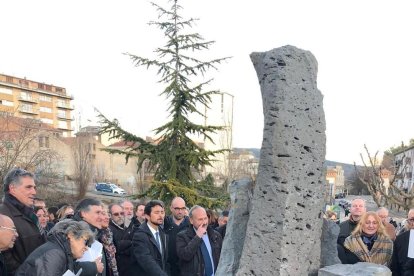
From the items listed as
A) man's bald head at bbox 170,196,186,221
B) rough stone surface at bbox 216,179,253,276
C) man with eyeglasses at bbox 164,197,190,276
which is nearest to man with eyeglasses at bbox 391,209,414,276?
rough stone surface at bbox 216,179,253,276

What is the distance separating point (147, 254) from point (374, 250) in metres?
2.53

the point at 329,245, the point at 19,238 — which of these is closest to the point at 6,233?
the point at 19,238

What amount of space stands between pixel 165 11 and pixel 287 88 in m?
10.4

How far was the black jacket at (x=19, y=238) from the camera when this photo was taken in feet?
13.6

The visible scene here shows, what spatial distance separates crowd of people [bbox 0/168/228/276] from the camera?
144 inches

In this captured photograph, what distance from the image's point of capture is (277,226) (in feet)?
11.4

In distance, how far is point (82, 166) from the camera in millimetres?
32719

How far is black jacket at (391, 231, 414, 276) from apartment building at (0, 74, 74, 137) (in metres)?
68.5

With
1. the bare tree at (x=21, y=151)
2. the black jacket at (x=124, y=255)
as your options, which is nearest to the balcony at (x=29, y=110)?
the bare tree at (x=21, y=151)

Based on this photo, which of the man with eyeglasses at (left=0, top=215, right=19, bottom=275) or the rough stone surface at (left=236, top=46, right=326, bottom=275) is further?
the man with eyeglasses at (left=0, top=215, right=19, bottom=275)

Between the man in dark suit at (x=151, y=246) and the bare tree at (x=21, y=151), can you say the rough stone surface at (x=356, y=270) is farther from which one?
the bare tree at (x=21, y=151)

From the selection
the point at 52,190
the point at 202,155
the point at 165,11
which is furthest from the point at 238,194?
the point at 52,190

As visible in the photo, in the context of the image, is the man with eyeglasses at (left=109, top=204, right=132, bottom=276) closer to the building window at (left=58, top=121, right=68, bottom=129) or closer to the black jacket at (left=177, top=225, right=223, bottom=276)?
the black jacket at (left=177, top=225, right=223, bottom=276)

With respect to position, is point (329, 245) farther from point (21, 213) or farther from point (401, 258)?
point (21, 213)
